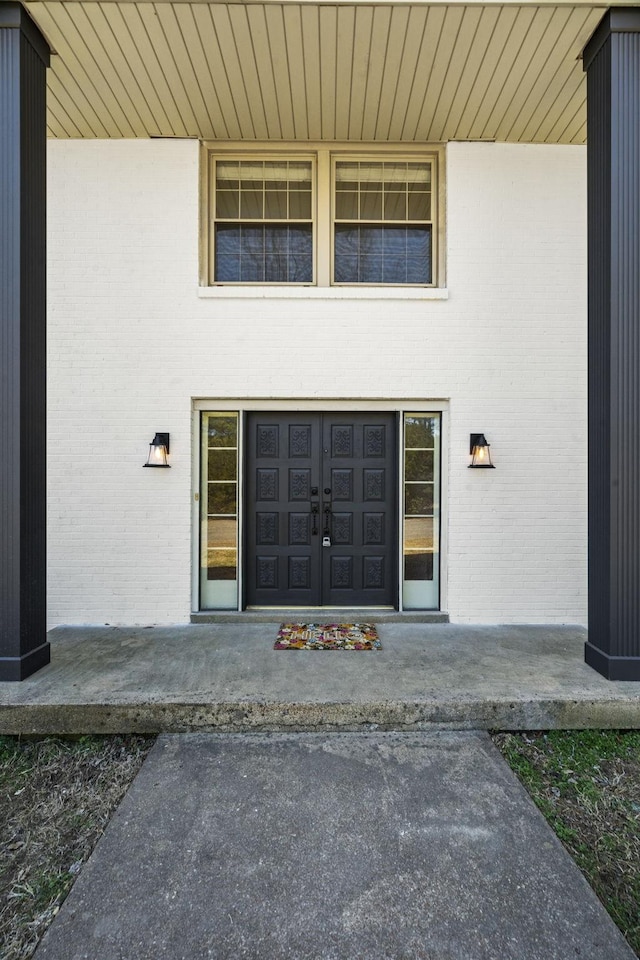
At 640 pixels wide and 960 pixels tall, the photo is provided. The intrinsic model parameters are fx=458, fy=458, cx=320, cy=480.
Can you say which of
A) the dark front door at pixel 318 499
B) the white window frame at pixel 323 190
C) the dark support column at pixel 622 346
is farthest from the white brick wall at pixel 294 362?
the dark support column at pixel 622 346

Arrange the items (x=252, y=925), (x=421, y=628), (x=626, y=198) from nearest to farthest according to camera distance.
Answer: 1. (x=252, y=925)
2. (x=626, y=198)
3. (x=421, y=628)

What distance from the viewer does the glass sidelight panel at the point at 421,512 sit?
182 inches

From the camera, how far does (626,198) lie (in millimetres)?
3340

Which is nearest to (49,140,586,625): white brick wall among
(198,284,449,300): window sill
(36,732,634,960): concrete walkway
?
(198,284,449,300): window sill

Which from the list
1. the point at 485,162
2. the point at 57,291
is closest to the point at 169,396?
the point at 57,291

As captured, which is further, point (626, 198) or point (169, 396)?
point (169, 396)

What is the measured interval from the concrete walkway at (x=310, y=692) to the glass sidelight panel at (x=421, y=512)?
0.84 m

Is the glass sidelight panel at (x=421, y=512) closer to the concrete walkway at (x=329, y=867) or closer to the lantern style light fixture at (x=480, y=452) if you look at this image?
the lantern style light fixture at (x=480, y=452)

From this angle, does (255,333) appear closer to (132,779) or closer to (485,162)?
(485,162)

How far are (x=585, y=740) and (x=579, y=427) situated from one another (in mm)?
2791

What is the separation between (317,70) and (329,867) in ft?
17.6

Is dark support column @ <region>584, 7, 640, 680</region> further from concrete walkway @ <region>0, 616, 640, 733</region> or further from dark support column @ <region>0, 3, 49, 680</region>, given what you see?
dark support column @ <region>0, 3, 49, 680</region>

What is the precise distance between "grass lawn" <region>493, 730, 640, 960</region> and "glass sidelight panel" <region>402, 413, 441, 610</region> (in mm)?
1692

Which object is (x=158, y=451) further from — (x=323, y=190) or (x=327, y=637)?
(x=323, y=190)
